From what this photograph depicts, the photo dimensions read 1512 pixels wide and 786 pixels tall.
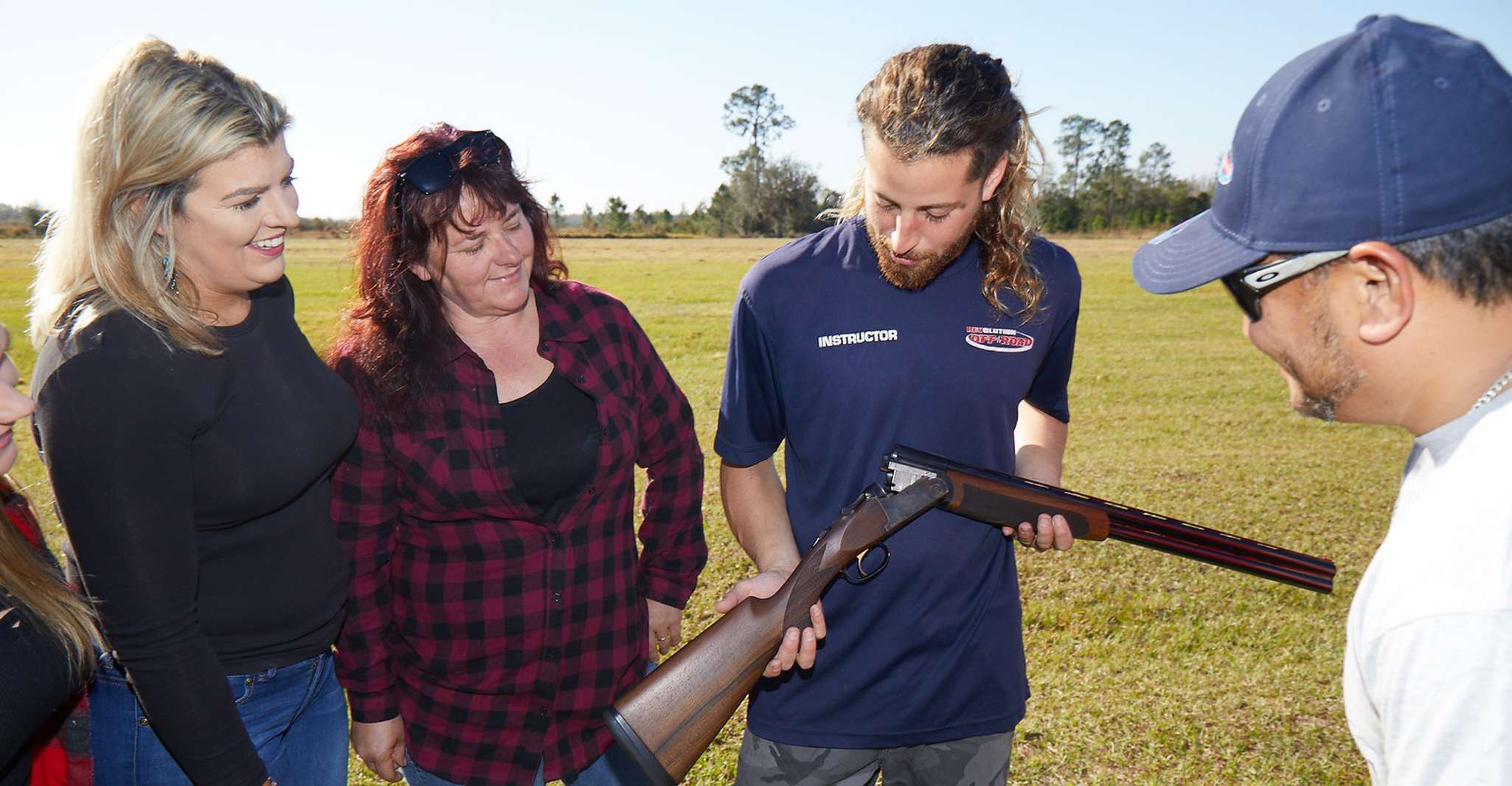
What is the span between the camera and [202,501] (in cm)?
218

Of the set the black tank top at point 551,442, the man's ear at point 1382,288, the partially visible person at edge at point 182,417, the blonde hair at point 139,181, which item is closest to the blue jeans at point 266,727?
the partially visible person at edge at point 182,417

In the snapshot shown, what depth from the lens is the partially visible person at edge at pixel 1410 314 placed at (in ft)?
3.82

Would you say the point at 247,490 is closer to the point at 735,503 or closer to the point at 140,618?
the point at 140,618

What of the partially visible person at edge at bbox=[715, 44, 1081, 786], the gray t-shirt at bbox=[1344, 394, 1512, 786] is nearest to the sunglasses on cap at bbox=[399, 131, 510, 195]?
the partially visible person at edge at bbox=[715, 44, 1081, 786]

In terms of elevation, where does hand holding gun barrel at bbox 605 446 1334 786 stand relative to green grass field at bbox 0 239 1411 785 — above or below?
above

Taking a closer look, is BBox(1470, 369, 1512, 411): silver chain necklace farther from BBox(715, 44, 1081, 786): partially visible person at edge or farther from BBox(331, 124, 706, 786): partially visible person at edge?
BBox(331, 124, 706, 786): partially visible person at edge

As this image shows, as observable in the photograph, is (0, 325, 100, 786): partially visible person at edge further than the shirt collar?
No

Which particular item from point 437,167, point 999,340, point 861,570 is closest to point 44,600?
point 437,167

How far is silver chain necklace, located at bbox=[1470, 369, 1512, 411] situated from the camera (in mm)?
1335

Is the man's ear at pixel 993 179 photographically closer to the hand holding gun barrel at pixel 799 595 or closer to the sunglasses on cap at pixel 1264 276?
the hand holding gun barrel at pixel 799 595

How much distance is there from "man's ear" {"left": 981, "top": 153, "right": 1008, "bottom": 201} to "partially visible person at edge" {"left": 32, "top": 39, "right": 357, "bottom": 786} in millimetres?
1857

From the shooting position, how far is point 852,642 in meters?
2.68

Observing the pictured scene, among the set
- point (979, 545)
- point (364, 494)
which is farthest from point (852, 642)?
point (364, 494)

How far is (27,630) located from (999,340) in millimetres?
2464
